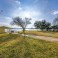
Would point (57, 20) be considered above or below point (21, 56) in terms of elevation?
above

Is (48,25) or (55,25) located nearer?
(55,25)

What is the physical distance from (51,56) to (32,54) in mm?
2030

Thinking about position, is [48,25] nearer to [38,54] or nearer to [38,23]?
[38,23]

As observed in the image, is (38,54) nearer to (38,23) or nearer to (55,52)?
(55,52)

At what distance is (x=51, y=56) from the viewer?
14430 millimetres

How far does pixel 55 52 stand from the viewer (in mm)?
15539

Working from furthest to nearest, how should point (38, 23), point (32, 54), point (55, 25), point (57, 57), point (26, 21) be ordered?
point (38, 23)
point (55, 25)
point (26, 21)
point (32, 54)
point (57, 57)

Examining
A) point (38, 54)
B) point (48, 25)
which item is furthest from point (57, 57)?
point (48, 25)

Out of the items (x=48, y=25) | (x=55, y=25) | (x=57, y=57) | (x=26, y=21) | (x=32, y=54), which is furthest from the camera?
(x=48, y=25)

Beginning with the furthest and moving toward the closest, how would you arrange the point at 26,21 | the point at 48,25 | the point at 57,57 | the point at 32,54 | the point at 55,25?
the point at 48,25 → the point at 55,25 → the point at 26,21 → the point at 32,54 → the point at 57,57

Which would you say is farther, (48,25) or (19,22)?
(48,25)

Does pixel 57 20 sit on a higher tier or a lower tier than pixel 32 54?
higher

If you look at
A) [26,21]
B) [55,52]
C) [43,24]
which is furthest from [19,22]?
[55,52]

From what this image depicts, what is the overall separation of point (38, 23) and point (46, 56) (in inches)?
3453
